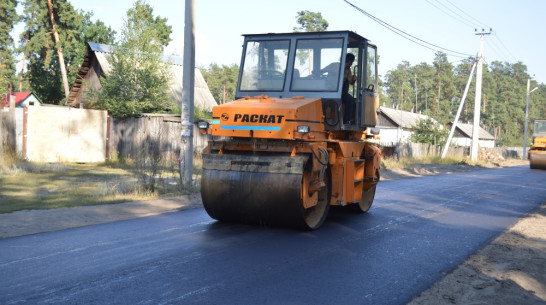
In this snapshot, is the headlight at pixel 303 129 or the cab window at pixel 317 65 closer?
the headlight at pixel 303 129

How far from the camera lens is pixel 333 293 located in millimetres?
5477

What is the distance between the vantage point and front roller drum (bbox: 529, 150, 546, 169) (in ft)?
115

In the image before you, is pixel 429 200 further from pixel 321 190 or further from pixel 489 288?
pixel 489 288

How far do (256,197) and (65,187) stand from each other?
7.70 m

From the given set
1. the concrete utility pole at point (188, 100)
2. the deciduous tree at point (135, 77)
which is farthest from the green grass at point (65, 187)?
the deciduous tree at point (135, 77)

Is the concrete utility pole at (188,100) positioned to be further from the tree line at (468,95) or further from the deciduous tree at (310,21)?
the tree line at (468,95)

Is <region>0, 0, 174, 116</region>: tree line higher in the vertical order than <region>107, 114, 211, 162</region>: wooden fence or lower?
higher

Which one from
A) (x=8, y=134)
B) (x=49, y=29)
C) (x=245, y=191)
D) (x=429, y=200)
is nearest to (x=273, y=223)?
(x=245, y=191)

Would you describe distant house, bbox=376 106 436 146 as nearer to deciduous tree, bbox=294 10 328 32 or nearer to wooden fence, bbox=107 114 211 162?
deciduous tree, bbox=294 10 328 32

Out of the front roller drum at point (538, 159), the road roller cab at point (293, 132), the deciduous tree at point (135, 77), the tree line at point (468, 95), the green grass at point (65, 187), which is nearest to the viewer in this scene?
the road roller cab at point (293, 132)

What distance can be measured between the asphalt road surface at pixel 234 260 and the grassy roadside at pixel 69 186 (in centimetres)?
267

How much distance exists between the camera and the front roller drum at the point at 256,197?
316 inches

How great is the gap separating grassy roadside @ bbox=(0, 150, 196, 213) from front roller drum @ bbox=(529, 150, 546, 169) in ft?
88.9

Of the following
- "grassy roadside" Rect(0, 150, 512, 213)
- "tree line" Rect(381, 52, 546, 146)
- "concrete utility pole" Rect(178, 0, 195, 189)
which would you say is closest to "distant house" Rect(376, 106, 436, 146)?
"tree line" Rect(381, 52, 546, 146)
